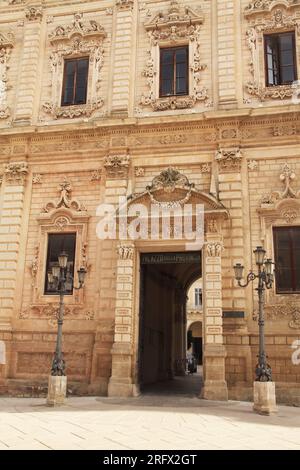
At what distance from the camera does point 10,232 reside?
605 inches

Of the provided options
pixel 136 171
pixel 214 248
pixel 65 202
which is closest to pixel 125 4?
pixel 136 171

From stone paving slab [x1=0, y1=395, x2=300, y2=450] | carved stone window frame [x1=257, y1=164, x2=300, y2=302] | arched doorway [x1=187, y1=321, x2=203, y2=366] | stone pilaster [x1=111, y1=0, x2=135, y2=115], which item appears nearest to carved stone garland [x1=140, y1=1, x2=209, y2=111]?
stone pilaster [x1=111, y1=0, x2=135, y2=115]

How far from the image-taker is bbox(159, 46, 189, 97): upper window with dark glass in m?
15.9

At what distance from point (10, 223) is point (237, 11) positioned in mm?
10696

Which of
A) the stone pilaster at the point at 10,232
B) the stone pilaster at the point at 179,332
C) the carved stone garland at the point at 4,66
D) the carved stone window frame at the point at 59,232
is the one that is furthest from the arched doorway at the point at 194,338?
the carved stone garland at the point at 4,66

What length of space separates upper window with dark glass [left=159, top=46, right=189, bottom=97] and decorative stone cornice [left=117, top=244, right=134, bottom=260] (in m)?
5.60

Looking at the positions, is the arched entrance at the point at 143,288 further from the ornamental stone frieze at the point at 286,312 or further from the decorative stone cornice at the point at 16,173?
the decorative stone cornice at the point at 16,173

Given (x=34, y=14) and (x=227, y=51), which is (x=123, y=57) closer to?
(x=227, y=51)

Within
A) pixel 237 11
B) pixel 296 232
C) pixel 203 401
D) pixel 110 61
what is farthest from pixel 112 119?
pixel 203 401

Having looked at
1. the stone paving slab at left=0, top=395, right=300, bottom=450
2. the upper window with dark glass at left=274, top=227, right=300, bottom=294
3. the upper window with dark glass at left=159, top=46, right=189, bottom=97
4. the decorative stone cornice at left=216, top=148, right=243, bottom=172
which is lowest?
the stone paving slab at left=0, top=395, right=300, bottom=450

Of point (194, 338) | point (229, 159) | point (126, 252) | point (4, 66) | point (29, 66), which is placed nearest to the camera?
point (126, 252)

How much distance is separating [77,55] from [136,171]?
5.40 metres

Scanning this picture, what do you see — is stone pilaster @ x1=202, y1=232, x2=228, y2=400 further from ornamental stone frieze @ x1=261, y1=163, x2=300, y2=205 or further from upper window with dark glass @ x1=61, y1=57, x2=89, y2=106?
upper window with dark glass @ x1=61, y1=57, x2=89, y2=106

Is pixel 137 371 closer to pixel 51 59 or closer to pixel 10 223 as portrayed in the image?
pixel 10 223
